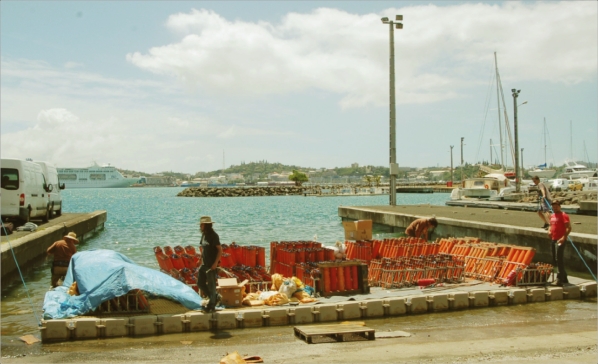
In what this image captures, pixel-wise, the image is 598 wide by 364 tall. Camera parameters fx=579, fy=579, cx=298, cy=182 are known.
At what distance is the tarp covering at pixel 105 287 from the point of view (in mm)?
10586

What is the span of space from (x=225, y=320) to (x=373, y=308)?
A: 3.00m

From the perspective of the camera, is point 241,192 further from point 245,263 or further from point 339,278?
point 339,278

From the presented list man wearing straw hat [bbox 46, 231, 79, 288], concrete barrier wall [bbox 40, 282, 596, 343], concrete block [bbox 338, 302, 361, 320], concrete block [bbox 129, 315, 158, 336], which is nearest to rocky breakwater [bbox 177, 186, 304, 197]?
man wearing straw hat [bbox 46, 231, 79, 288]

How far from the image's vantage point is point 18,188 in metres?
23.4

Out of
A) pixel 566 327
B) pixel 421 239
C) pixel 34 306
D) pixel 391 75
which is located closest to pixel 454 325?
pixel 566 327

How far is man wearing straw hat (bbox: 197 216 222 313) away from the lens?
10648 mm

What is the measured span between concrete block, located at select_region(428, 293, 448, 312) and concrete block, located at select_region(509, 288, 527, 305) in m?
1.62

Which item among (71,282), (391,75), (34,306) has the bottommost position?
(34,306)

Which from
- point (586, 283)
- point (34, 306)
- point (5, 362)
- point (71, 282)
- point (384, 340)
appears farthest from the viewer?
point (34, 306)

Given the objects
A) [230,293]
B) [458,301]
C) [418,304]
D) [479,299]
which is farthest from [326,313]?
[479,299]

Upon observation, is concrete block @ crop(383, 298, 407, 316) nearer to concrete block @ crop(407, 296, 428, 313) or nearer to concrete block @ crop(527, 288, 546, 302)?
concrete block @ crop(407, 296, 428, 313)

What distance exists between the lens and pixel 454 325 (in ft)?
36.3

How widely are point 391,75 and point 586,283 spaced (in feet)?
73.3

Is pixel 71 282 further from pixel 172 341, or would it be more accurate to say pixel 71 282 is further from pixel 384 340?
pixel 384 340
